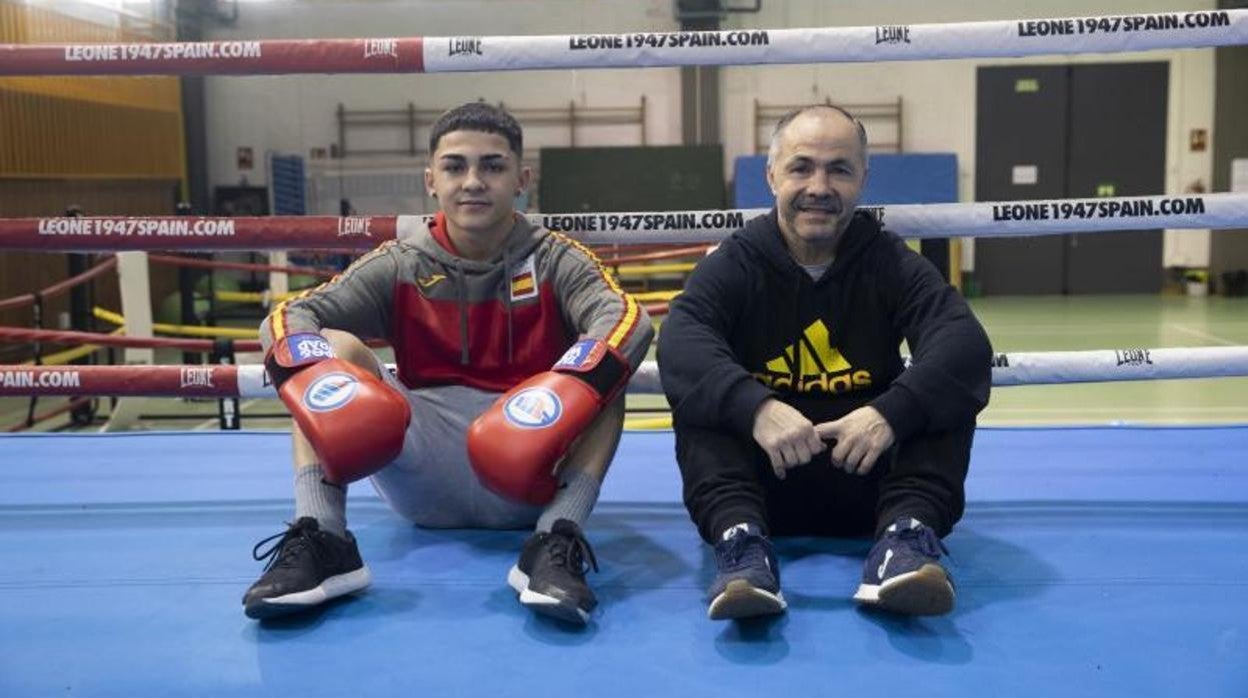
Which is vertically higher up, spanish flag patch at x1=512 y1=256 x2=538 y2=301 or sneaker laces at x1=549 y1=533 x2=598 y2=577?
spanish flag patch at x1=512 y1=256 x2=538 y2=301

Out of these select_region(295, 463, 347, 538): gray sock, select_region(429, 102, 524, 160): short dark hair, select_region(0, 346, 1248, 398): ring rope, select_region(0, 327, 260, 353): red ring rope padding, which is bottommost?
select_region(295, 463, 347, 538): gray sock

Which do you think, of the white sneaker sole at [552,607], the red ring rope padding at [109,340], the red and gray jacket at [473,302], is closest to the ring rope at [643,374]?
the red and gray jacket at [473,302]

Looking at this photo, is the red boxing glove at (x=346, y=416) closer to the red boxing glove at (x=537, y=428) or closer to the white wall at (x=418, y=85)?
the red boxing glove at (x=537, y=428)

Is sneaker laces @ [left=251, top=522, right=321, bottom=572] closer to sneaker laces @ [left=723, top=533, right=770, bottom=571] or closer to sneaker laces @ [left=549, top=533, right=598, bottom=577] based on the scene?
sneaker laces @ [left=549, top=533, right=598, bottom=577]

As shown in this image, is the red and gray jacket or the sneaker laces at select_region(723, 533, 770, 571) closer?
the sneaker laces at select_region(723, 533, 770, 571)

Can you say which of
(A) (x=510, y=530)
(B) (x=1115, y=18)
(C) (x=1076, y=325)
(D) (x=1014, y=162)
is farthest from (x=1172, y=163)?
(A) (x=510, y=530)

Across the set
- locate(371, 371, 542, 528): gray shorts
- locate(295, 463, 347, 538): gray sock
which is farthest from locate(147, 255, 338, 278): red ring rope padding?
locate(295, 463, 347, 538): gray sock

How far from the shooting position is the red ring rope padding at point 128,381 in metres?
2.46

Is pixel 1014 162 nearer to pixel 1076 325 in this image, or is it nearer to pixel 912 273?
pixel 1076 325

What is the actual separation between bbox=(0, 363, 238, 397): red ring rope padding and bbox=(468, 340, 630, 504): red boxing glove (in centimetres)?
95

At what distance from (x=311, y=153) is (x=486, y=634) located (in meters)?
12.3

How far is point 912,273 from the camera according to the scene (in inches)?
80.4

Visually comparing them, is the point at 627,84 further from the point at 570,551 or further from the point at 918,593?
the point at 918,593

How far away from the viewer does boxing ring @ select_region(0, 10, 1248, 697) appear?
1.49m
